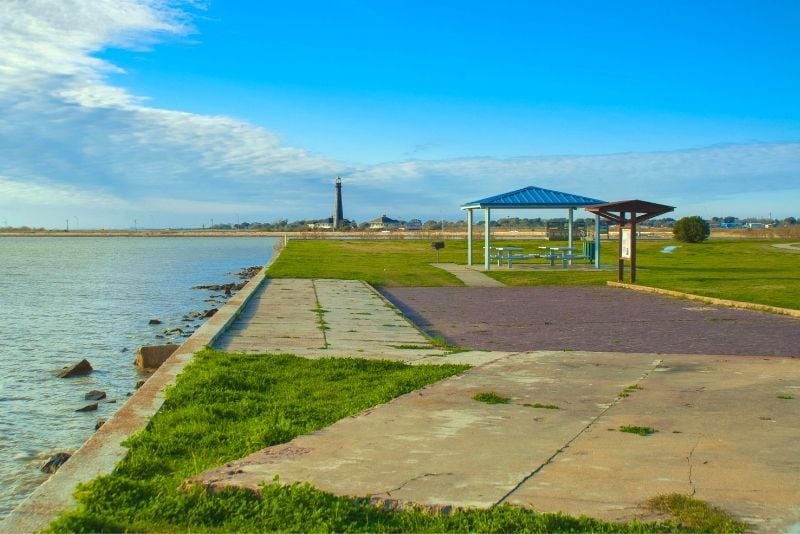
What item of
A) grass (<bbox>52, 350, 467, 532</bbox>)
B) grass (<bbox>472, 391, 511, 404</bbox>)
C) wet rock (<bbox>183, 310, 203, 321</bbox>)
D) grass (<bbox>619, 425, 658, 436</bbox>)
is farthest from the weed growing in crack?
wet rock (<bbox>183, 310, 203, 321</bbox>)

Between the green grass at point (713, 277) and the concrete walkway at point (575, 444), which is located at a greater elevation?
the concrete walkway at point (575, 444)

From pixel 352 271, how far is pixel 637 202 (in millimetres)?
11397

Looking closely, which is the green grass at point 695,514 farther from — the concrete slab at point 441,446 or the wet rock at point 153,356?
the wet rock at point 153,356

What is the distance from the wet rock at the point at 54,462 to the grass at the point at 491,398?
368 cm

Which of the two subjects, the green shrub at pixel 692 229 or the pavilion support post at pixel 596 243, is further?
the green shrub at pixel 692 229

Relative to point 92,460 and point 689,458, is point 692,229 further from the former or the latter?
point 92,460

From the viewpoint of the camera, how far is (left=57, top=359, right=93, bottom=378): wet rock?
12577 mm

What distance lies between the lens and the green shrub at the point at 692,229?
61.9m

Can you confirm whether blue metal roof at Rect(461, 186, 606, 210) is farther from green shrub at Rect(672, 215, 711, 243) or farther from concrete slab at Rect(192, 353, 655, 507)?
green shrub at Rect(672, 215, 711, 243)

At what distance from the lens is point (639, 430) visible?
249 inches

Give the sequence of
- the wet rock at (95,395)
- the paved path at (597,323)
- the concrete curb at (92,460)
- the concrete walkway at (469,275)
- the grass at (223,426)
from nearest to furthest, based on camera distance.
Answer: the grass at (223,426), the concrete curb at (92,460), the wet rock at (95,395), the paved path at (597,323), the concrete walkway at (469,275)

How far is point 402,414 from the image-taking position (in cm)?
687

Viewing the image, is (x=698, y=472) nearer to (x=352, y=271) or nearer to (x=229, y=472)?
(x=229, y=472)

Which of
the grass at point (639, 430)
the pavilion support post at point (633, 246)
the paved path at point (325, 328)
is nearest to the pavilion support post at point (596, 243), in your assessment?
the pavilion support post at point (633, 246)
